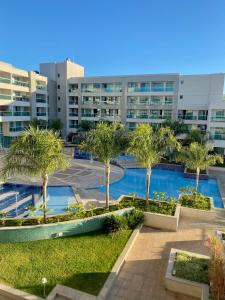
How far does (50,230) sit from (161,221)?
206 inches

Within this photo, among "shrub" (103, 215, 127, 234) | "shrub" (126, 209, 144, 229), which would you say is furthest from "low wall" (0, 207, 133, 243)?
"shrub" (126, 209, 144, 229)

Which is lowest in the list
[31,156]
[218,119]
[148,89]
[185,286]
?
[185,286]

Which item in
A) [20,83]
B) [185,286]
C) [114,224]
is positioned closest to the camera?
[185,286]

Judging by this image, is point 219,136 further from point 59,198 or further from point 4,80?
point 4,80

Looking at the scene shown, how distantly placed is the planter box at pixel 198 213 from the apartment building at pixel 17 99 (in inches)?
979

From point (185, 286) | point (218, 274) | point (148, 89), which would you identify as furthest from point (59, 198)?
point (148, 89)

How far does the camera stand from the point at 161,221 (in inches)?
437

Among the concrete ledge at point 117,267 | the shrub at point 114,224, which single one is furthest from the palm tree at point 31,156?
the concrete ledge at point 117,267

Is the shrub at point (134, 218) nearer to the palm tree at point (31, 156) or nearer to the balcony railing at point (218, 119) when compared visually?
the palm tree at point (31, 156)

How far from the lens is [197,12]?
15.8 meters

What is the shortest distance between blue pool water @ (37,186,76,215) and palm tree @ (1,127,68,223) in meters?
5.05

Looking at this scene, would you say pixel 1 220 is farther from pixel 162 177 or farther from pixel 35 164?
pixel 162 177

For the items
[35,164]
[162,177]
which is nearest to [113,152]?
[35,164]

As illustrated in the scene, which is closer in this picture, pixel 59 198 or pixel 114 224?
pixel 114 224
